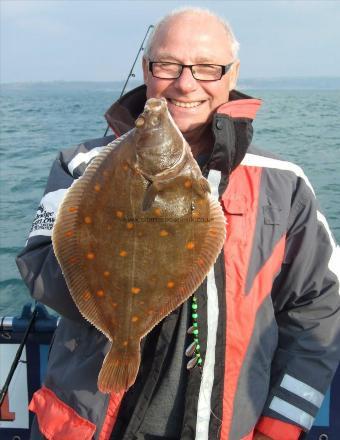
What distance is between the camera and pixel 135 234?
1868 millimetres

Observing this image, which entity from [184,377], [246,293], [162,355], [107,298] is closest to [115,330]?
[107,298]

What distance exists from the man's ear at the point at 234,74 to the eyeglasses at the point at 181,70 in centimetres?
13

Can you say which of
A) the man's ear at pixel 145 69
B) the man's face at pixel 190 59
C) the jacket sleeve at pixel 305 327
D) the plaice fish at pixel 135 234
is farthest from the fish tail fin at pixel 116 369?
the man's ear at pixel 145 69

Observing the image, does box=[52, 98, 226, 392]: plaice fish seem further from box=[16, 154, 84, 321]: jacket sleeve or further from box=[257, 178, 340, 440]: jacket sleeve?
box=[257, 178, 340, 440]: jacket sleeve

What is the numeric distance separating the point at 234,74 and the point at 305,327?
1295 millimetres

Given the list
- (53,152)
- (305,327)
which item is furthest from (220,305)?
(53,152)

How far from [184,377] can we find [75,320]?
55 cm

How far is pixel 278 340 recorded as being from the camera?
2.60m

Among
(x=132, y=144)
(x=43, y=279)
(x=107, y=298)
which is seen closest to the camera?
(x=132, y=144)

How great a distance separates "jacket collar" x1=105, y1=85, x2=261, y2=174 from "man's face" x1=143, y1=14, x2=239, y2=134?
93 mm

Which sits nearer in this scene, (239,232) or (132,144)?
(132,144)

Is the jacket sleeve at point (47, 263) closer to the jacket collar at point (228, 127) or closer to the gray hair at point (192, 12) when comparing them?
the jacket collar at point (228, 127)

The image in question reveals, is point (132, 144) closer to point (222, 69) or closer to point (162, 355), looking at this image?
point (222, 69)

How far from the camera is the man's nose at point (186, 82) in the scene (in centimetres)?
228
